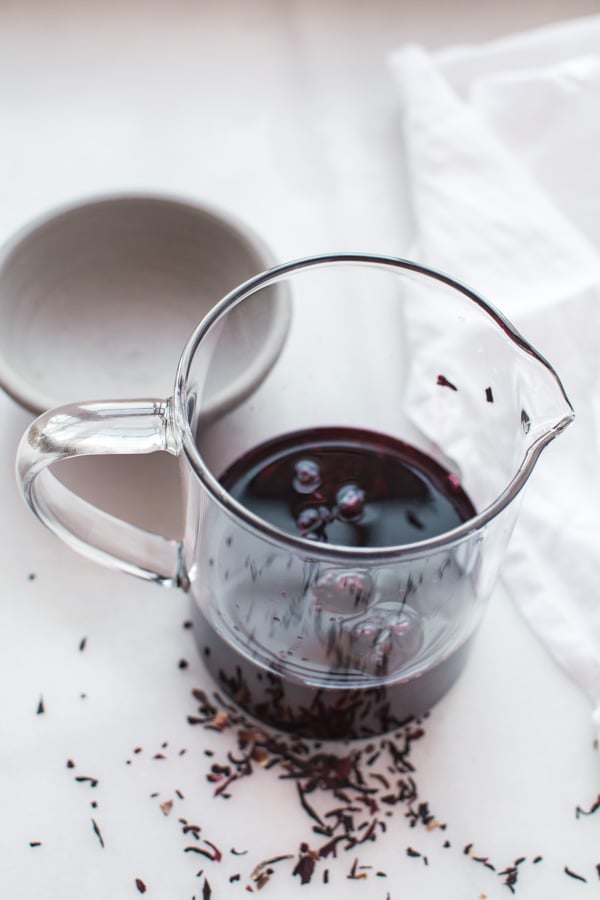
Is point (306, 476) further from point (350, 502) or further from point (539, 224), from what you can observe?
point (539, 224)

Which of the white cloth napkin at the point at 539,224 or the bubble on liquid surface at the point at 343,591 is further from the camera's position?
the white cloth napkin at the point at 539,224

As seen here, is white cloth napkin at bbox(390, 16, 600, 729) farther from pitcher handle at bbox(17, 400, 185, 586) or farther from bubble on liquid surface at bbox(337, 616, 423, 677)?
pitcher handle at bbox(17, 400, 185, 586)

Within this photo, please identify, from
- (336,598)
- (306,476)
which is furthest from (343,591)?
(306,476)

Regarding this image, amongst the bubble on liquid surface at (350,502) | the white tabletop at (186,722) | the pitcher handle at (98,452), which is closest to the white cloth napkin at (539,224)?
the white tabletop at (186,722)

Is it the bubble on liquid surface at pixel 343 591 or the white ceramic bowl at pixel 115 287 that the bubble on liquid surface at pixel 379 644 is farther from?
the white ceramic bowl at pixel 115 287

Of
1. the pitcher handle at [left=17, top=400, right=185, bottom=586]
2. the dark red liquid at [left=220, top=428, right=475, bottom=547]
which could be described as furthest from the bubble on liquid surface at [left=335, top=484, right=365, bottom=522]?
the pitcher handle at [left=17, top=400, right=185, bottom=586]

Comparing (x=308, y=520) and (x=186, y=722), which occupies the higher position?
(x=308, y=520)

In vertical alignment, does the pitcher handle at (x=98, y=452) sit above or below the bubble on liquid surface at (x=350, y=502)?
above
